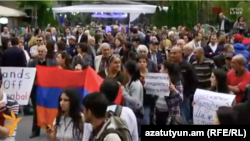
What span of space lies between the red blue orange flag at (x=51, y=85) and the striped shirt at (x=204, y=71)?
260 centimetres

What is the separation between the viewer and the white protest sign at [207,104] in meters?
8.46

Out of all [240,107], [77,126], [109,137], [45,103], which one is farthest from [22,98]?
[109,137]

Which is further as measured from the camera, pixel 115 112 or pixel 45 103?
pixel 45 103

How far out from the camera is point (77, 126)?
6828 millimetres

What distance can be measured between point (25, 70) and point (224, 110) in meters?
5.92

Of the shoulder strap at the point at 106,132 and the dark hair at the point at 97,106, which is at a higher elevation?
the dark hair at the point at 97,106

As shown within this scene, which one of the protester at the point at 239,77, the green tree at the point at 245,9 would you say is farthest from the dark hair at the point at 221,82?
the green tree at the point at 245,9

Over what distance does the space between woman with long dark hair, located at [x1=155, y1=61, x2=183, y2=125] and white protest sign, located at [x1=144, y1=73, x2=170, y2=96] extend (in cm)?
9

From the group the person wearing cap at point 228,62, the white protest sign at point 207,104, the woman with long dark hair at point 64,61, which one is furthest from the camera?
the person wearing cap at point 228,62

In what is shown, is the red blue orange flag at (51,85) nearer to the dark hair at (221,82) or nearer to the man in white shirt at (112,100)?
the dark hair at (221,82)

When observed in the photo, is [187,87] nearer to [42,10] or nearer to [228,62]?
[228,62]

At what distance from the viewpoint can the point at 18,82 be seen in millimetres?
10664

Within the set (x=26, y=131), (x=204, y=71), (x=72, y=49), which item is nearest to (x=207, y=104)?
(x=204, y=71)

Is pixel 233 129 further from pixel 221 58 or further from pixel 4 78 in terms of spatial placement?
pixel 221 58
